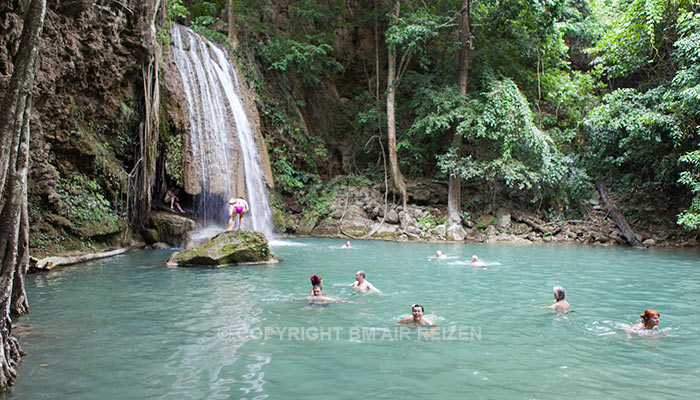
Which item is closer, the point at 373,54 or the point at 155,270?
the point at 155,270

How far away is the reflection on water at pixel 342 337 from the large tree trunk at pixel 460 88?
9.54 m

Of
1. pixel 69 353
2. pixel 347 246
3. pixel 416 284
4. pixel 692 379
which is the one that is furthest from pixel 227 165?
pixel 692 379

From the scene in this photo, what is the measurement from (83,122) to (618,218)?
1982 centimetres

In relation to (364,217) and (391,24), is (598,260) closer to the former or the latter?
(364,217)

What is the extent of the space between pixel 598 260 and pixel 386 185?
923cm

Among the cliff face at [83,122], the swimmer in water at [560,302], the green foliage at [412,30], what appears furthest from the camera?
the green foliage at [412,30]

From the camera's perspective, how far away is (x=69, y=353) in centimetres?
449

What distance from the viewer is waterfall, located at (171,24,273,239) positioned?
602 inches

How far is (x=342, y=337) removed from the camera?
522cm

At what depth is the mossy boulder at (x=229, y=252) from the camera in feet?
33.6

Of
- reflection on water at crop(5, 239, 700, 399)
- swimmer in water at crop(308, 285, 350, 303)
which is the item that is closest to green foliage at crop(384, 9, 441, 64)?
reflection on water at crop(5, 239, 700, 399)

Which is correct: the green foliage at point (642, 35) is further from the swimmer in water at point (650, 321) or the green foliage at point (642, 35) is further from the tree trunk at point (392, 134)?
the swimmer in water at point (650, 321)

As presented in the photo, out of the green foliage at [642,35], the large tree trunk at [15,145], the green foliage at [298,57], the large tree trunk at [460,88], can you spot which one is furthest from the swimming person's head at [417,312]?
the green foliage at [298,57]

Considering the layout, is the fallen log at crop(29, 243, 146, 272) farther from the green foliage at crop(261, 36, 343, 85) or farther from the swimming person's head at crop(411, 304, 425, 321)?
the green foliage at crop(261, 36, 343, 85)
